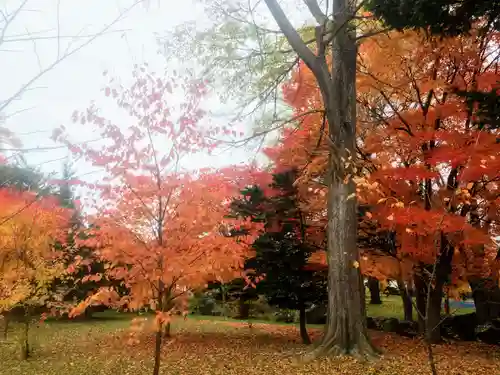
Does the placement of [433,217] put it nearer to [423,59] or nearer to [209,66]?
[423,59]

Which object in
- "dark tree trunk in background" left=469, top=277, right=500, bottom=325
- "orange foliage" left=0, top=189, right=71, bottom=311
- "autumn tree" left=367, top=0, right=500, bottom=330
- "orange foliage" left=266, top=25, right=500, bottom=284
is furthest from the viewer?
"dark tree trunk in background" left=469, top=277, right=500, bottom=325

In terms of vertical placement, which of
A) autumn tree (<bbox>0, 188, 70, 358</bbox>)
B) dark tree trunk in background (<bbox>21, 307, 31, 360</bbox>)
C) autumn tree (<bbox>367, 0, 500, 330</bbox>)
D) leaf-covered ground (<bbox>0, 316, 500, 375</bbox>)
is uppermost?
autumn tree (<bbox>367, 0, 500, 330</bbox>)

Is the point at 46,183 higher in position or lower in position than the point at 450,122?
lower

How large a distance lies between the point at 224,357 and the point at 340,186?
5.05 metres

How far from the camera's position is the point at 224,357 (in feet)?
34.9

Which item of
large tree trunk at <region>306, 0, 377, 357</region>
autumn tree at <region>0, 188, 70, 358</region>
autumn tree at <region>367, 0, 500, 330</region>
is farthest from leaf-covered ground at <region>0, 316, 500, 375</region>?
autumn tree at <region>367, 0, 500, 330</region>

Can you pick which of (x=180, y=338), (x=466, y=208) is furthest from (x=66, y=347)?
(x=466, y=208)

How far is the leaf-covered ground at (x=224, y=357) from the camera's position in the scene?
840cm

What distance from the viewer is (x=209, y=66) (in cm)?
1120

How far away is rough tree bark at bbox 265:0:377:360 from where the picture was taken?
29.1ft

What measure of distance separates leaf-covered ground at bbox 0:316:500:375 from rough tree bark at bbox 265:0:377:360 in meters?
0.67

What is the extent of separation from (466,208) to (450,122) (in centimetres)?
265

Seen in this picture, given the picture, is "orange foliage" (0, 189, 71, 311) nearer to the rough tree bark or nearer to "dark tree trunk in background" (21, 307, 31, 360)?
"dark tree trunk in background" (21, 307, 31, 360)

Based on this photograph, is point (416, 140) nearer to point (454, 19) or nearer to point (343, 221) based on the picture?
point (343, 221)
